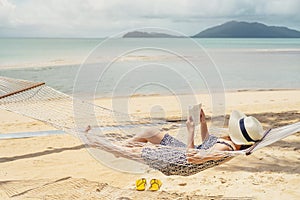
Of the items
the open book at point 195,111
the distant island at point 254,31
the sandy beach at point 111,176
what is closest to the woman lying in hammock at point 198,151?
the open book at point 195,111

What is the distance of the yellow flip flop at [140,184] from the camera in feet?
9.16

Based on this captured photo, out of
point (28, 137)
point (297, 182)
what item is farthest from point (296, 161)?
point (28, 137)

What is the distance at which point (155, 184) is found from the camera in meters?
2.81

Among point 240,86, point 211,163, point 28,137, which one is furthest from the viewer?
point 240,86

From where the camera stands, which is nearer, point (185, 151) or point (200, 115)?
point (185, 151)

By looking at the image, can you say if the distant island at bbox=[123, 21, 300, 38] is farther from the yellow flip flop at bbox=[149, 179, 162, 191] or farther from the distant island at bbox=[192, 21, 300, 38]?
the yellow flip flop at bbox=[149, 179, 162, 191]

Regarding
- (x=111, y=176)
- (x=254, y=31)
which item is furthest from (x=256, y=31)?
(x=111, y=176)

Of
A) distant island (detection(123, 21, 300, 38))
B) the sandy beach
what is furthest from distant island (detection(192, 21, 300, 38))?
the sandy beach

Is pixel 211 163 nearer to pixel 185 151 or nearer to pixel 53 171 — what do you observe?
pixel 185 151

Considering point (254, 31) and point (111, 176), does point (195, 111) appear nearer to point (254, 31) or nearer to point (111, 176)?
point (111, 176)

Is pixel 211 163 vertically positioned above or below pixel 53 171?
above

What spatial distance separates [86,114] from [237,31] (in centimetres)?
6816

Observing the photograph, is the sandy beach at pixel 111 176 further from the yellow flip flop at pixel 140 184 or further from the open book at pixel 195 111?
the open book at pixel 195 111

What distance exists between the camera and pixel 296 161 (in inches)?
129
